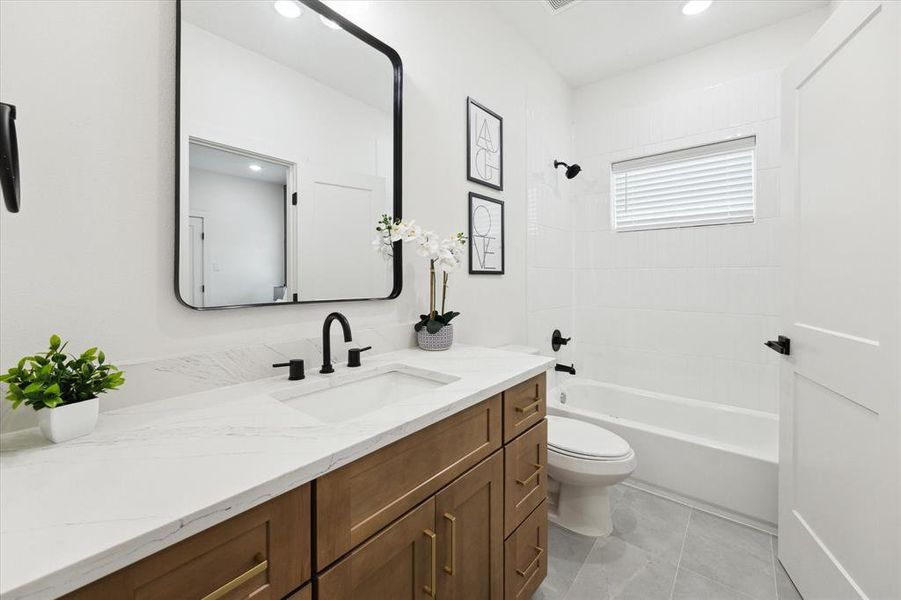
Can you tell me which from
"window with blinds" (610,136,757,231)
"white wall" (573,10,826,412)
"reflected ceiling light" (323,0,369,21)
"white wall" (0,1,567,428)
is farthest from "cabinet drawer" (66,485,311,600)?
"window with blinds" (610,136,757,231)

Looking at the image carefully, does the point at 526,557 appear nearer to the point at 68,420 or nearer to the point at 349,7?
the point at 68,420

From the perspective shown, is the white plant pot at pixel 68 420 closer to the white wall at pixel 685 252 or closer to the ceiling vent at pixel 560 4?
the ceiling vent at pixel 560 4

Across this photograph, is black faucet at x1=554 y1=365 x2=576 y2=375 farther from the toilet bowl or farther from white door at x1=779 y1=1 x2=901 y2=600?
white door at x1=779 y1=1 x2=901 y2=600

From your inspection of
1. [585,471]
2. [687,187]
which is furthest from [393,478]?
[687,187]

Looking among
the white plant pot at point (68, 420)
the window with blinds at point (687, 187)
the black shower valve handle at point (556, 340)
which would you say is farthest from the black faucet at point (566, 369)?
the white plant pot at point (68, 420)

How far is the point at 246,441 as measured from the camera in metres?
0.71

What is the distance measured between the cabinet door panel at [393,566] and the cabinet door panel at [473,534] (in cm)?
4

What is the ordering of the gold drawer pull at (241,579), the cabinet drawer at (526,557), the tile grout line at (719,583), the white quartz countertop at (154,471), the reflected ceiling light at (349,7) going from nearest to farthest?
the white quartz countertop at (154,471) → the gold drawer pull at (241,579) → the cabinet drawer at (526,557) → the reflected ceiling light at (349,7) → the tile grout line at (719,583)

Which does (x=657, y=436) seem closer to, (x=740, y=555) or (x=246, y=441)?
(x=740, y=555)

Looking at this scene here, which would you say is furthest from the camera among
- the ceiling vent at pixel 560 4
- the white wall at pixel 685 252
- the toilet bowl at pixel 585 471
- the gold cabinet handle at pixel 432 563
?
the white wall at pixel 685 252

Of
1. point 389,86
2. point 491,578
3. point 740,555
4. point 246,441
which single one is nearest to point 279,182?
point 389,86

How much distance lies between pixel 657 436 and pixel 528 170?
1.70 meters

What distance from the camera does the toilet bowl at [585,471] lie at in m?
1.71

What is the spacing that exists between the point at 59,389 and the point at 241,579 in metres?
0.48
